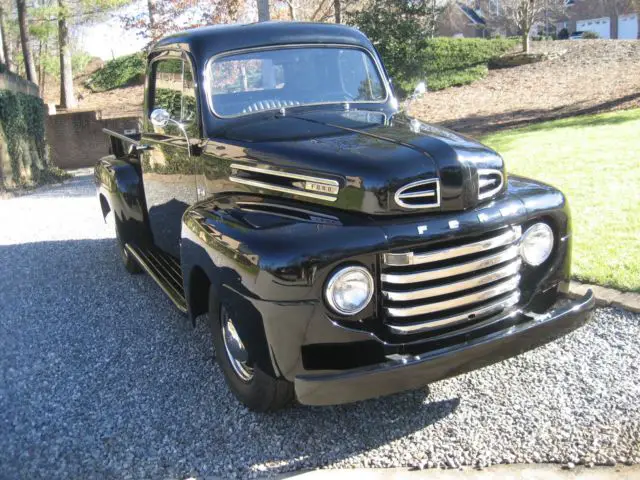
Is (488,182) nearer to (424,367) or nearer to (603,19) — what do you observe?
(424,367)

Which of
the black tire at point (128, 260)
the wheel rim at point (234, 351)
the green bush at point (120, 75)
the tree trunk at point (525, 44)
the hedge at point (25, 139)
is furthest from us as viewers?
the green bush at point (120, 75)

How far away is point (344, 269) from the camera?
9.12 ft

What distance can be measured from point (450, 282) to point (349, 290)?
0.53 meters

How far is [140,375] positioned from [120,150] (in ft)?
9.64

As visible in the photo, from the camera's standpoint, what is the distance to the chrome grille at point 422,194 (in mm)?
3004

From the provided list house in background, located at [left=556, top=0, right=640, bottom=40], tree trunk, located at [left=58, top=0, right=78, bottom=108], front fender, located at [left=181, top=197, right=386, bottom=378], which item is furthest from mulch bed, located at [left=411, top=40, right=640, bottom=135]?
house in background, located at [left=556, top=0, right=640, bottom=40]

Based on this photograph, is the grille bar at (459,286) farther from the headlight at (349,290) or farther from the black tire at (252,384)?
the black tire at (252,384)

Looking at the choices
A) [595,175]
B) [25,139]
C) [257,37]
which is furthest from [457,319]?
[25,139]

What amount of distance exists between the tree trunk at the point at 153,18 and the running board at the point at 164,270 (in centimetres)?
1544

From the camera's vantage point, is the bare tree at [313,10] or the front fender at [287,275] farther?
the bare tree at [313,10]

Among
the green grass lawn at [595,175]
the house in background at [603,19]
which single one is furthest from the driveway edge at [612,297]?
the house in background at [603,19]

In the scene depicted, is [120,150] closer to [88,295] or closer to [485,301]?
[88,295]

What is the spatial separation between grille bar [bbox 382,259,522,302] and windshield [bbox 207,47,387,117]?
1.64m

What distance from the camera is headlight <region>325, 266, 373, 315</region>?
2.79 m
